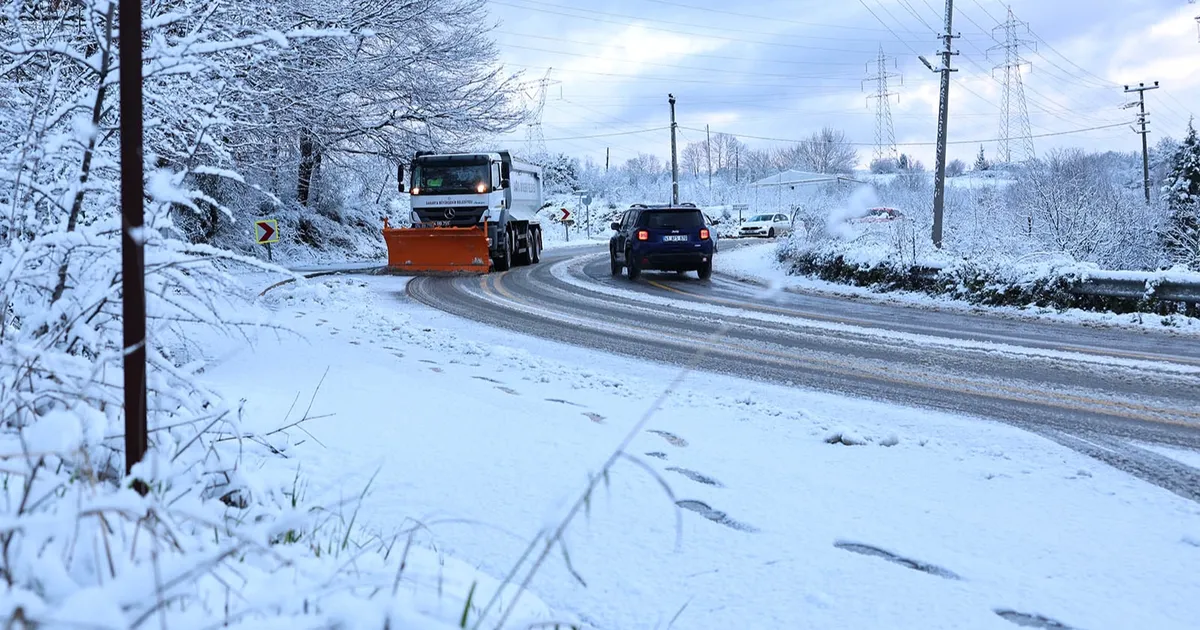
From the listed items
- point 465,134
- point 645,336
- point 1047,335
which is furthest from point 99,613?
point 465,134

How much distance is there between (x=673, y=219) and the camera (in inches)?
794

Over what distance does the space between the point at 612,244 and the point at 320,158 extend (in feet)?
40.2

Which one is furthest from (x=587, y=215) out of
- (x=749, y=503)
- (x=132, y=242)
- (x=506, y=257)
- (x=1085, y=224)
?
(x=132, y=242)

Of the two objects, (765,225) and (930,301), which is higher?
(765,225)

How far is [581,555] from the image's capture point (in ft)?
11.1

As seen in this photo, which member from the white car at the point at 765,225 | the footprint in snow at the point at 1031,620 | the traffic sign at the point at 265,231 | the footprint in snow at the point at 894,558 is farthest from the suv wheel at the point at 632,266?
the white car at the point at 765,225

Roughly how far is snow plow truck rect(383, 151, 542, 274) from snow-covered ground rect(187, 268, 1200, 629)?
15.6 metres

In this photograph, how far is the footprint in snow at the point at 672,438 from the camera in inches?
209

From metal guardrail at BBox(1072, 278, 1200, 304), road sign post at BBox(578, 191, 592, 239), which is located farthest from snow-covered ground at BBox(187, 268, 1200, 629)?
road sign post at BBox(578, 191, 592, 239)

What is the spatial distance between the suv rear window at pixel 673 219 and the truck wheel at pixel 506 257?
5.35 metres

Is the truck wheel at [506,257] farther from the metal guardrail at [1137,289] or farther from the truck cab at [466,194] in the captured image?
the metal guardrail at [1137,289]

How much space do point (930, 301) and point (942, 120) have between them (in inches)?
419

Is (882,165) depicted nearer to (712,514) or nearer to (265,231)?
(265,231)

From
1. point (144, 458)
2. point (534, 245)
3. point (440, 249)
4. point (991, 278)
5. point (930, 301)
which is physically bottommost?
point (144, 458)
